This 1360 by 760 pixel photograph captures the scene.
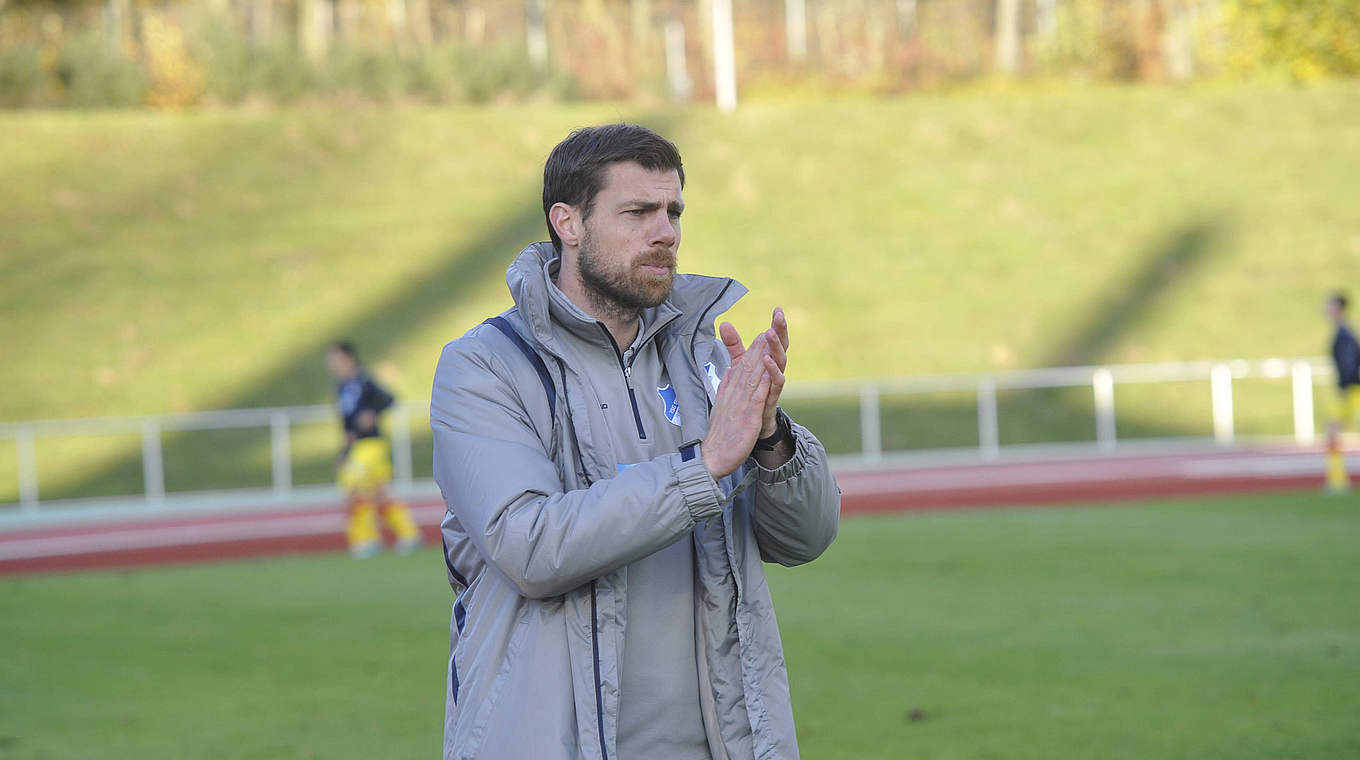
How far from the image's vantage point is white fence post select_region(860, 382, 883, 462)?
21172 mm

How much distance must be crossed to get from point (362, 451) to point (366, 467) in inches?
7.2

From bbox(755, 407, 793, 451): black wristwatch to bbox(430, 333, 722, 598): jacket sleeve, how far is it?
0.25 meters

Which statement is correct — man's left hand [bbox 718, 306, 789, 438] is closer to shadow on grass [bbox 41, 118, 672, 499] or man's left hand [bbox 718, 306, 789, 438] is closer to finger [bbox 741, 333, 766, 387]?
finger [bbox 741, 333, 766, 387]

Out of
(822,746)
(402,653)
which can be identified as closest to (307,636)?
(402,653)

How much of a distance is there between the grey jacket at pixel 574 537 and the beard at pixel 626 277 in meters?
0.11

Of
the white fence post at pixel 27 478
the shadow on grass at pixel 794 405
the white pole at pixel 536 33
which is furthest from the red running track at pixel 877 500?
the white pole at pixel 536 33

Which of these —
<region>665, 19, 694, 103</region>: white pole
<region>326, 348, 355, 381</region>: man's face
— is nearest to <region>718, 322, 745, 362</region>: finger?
<region>326, 348, 355, 381</region>: man's face

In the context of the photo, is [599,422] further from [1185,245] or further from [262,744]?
[1185,245]

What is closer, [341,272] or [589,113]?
[341,272]

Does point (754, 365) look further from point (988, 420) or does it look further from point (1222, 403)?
point (1222, 403)

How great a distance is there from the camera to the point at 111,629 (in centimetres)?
1058

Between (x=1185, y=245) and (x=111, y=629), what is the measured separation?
77.8 ft

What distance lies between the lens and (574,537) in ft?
8.85

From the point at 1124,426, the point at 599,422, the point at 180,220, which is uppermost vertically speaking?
the point at 180,220
